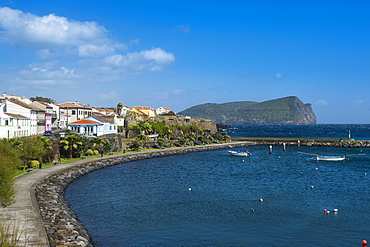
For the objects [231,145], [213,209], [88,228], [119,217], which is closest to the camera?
[88,228]

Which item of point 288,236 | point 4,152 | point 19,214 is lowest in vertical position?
point 288,236

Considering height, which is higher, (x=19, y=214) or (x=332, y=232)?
(x=19, y=214)

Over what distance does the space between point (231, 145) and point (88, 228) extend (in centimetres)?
9114

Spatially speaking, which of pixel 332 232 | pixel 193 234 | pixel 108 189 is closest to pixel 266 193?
pixel 332 232

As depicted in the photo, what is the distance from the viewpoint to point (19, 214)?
26.8 metres

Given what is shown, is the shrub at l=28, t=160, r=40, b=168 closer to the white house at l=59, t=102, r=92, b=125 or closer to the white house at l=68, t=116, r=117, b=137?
the white house at l=68, t=116, r=117, b=137

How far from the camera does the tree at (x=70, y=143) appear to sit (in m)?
61.1

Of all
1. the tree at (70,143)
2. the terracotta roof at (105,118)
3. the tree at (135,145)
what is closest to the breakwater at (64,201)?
the tree at (70,143)

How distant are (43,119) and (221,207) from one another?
66549 mm

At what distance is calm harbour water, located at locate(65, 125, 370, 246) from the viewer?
88.5 feet

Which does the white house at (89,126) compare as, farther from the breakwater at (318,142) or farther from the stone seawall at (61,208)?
the breakwater at (318,142)

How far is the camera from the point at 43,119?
8712cm

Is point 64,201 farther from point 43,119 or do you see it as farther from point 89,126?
point 43,119

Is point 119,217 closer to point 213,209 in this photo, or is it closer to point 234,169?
point 213,209
